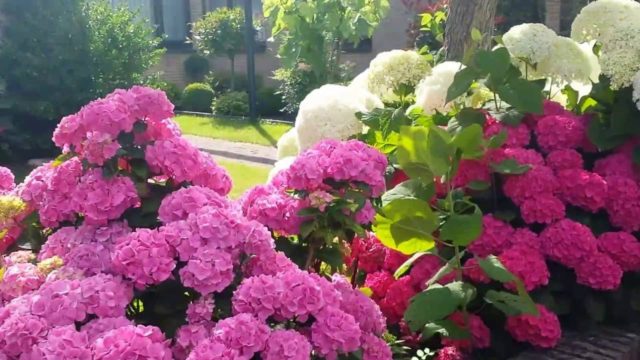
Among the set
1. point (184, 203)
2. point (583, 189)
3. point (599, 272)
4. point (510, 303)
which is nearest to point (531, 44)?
point (583, 189)

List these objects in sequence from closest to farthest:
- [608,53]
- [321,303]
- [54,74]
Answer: [321,303] → [608,53] → [54,74]

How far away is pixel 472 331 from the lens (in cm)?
243

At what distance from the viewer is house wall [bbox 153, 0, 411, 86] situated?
16.8 meters

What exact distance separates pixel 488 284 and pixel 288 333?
0.97 metres

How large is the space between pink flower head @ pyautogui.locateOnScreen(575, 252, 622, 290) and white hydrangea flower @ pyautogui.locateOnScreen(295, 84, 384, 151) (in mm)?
1094

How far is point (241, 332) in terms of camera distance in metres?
1.76

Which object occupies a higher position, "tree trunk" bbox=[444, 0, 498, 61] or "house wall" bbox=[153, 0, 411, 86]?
"tree trunk" bbox=[444, 0, 498, 61]

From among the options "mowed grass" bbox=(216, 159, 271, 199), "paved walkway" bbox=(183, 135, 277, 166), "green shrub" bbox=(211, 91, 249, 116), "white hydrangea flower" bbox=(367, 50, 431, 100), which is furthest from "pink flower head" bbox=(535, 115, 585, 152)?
"green shrub" bbox=(211, 91, 249, 116)

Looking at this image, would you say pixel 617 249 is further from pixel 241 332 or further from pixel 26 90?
pixel 26 90

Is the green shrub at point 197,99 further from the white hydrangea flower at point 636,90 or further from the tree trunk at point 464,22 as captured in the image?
the white hydrangea flower at point 636,90

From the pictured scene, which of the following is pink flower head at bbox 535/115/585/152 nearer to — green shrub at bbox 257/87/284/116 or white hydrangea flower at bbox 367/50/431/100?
white hydrangea flower at bbox 367/50/431/100

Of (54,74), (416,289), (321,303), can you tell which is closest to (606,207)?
(416,289)

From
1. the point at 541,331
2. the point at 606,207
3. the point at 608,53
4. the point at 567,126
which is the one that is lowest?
the point at 541,331

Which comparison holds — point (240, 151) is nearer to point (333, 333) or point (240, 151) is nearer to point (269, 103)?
point (269, 103)
